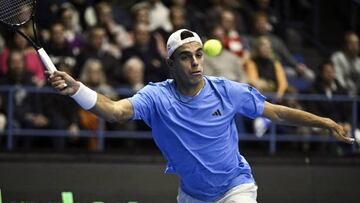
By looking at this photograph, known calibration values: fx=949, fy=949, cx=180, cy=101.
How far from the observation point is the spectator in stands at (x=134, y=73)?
12.7m

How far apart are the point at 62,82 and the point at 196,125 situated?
1.64 m

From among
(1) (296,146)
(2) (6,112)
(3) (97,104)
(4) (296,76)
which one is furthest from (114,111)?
(4) (296,76)

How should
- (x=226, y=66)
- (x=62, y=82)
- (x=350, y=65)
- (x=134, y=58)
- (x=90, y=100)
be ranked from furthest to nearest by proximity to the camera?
(x=350, y=65) → (x=226, y=66) → (x=134, y=58) → (x=90, y=100) → (x=62, y=82)

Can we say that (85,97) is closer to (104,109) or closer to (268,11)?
(104,109)

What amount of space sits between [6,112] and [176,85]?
5335mm

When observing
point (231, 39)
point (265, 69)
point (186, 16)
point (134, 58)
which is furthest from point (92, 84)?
point (186, 16)

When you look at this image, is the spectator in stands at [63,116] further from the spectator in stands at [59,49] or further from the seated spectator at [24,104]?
the spectator in stands at [59,49]

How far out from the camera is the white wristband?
6336 mm

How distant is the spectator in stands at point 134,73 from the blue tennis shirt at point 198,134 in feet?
16.5

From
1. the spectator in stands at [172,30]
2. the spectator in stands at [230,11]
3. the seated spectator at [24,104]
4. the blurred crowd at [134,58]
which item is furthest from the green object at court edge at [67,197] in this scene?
the spectator in stands at [230,11]

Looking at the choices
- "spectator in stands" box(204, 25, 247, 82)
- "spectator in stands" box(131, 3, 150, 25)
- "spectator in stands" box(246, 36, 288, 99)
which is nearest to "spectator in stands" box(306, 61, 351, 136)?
"spectator in stands" box(246, 36, 288, 99)

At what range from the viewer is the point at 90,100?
253 inches

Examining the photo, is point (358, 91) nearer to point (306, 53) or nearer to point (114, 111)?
point (306, 53)

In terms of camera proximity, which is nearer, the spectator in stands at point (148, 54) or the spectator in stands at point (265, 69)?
the spectator in stands at point (148, 54)
